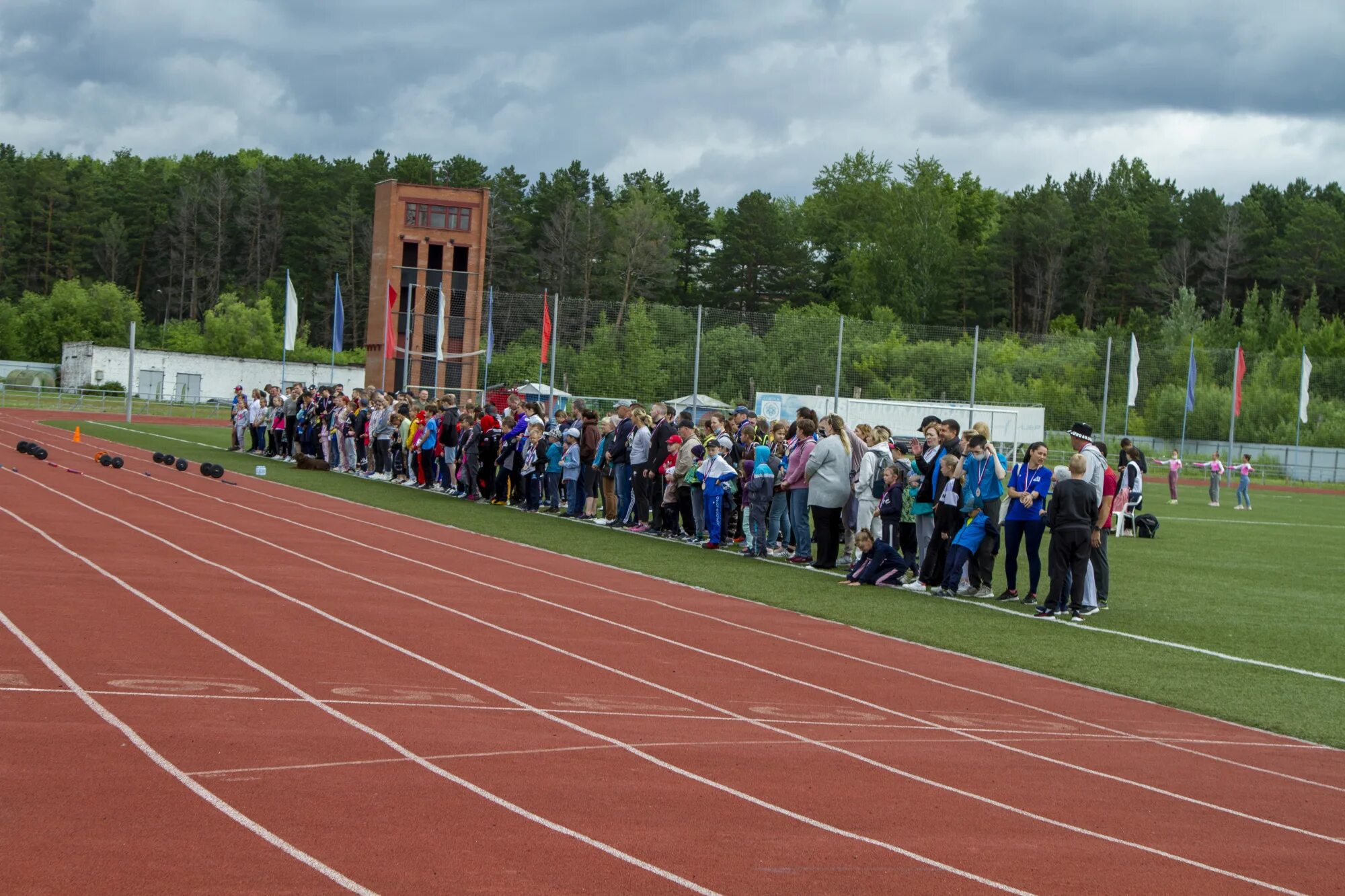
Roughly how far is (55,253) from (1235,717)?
100539 mm

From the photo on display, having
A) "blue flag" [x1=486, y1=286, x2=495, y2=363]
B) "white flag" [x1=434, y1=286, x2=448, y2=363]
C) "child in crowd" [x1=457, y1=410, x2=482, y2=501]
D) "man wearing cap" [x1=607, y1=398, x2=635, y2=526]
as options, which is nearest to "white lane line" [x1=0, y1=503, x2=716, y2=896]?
"man wearing cap" [x1=607, y1=398, x2=635, y2=526]

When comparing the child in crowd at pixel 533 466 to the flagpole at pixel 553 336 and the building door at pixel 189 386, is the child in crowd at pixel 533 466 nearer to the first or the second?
the flagpole at pixel 553 336

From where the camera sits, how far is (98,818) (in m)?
5.29

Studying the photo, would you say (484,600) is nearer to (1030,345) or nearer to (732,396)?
(732,396)

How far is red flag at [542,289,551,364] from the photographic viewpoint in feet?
102

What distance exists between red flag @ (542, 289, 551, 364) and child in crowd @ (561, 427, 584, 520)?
10016mm

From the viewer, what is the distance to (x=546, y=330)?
31234 millimetres

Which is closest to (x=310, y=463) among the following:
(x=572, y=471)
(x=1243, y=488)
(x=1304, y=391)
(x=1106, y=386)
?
(x=572, y=471)

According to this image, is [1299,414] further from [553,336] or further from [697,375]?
[553,336]

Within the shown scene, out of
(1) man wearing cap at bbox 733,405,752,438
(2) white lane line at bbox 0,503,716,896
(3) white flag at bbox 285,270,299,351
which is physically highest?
(3) white flag at bbox 285,270,299,351

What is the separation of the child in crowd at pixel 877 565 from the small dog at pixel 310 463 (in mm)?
16369

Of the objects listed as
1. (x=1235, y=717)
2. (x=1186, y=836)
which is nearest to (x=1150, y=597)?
(x=1235, y=717)

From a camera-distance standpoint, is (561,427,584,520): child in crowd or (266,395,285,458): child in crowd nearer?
(561,427,584,520): child in crowd

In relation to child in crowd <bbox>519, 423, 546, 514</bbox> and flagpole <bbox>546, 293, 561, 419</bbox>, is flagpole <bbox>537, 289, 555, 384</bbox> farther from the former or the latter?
child in crowd <bbox>519, 423, 546, 514</bbox>
